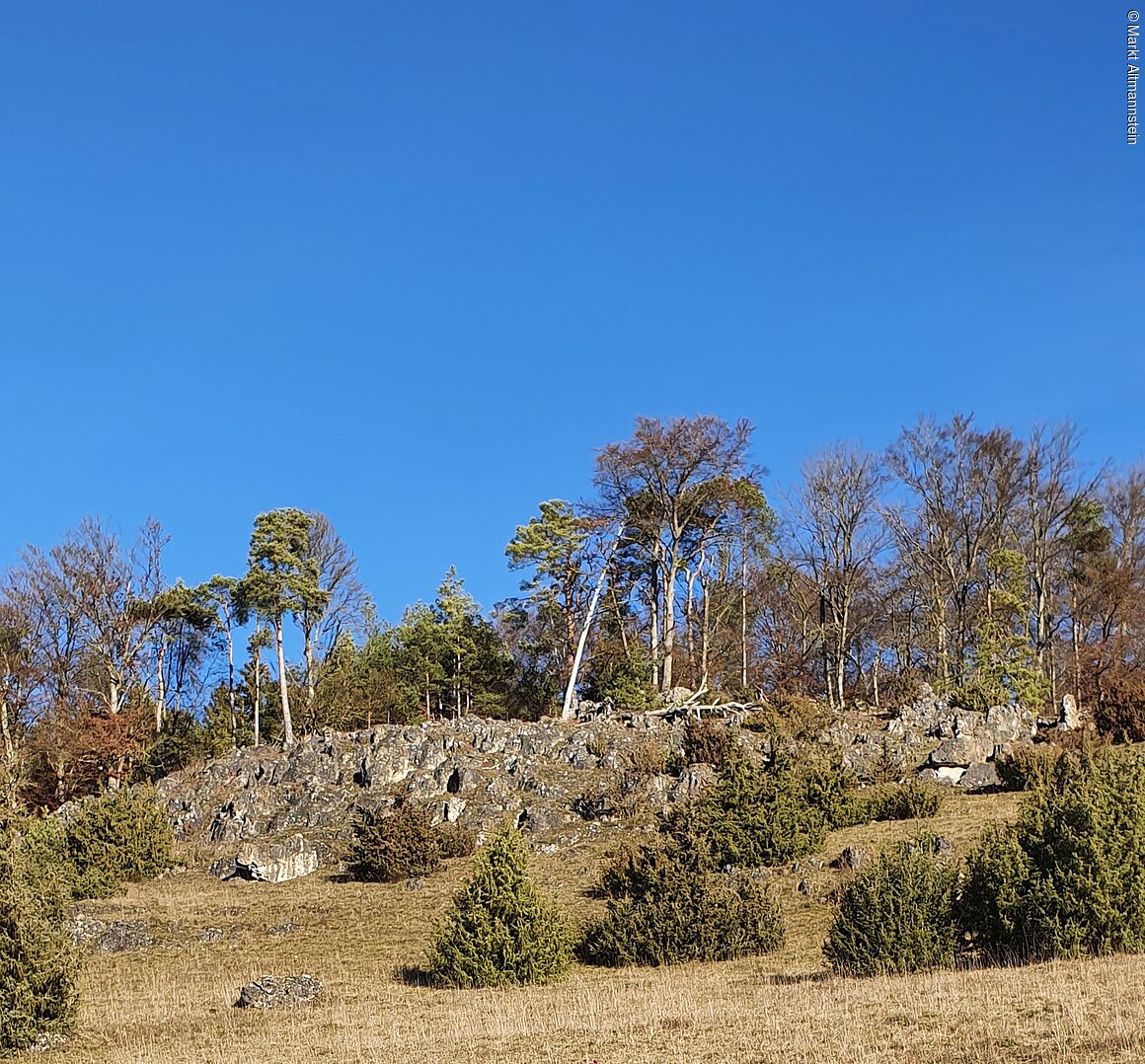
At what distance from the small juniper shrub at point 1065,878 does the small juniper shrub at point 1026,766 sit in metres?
12.0

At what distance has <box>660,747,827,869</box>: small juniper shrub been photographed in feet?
73.9

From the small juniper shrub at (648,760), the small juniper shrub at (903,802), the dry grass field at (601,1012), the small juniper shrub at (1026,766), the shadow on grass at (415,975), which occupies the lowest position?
the shadow on grass at (415,975)

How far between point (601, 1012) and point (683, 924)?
4.28 meters

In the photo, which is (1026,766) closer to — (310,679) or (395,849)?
(395,849)

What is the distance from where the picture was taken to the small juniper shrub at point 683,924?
16703 mm

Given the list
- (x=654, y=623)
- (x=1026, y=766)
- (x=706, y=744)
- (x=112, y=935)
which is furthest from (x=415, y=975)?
(x=654, y=623)

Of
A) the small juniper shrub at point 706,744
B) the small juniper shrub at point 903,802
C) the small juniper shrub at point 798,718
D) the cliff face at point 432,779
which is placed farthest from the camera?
A: the small juniper shrub at point 798,718

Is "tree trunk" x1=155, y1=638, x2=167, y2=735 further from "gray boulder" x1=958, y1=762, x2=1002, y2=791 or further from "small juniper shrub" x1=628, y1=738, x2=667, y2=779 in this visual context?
"gray boulder" x1=958, y1=762, x2=1002, y2=791

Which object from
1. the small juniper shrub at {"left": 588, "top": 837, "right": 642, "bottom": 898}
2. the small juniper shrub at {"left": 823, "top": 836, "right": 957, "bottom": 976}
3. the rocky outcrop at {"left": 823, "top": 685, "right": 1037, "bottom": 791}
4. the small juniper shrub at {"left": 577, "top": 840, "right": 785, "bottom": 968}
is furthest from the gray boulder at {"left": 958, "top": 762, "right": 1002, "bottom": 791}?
the small juniper shrub at {"left": 823, "top": 836, "right": 957, "bottom": 976}

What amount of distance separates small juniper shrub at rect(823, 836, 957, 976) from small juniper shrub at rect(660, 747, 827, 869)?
272 inches

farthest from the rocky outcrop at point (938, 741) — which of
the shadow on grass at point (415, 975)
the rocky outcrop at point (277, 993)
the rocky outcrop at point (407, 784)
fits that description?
the rocky outcrop at point (277, 993)

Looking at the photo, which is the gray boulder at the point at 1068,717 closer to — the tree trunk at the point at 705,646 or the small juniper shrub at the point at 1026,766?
the small juniper shrub at the point at 1026,766

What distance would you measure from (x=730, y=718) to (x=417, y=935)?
1788 cm

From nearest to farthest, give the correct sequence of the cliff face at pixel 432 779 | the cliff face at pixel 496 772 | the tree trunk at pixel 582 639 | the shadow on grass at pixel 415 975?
the shadow on grass at pixel 415 975 < the cliff face at pixel 496 772 < the cliff face at pixel 432 779 < the tree trunk at pixel 582 639
